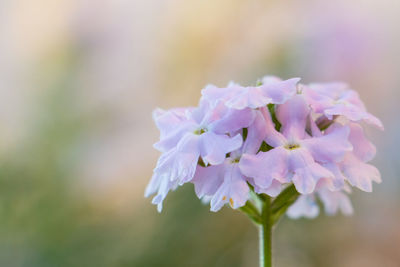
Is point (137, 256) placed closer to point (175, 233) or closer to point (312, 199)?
point (175, 233)

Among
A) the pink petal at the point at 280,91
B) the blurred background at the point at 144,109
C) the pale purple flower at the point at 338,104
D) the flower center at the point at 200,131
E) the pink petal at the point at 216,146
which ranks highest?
the pink petal at the point at 280,91

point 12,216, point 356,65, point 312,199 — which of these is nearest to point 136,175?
point 12,216

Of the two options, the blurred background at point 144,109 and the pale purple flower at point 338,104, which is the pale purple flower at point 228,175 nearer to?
the pale purple flower at point 338,104

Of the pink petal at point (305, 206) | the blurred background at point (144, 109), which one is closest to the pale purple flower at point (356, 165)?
the pink petal at point (305, 206)

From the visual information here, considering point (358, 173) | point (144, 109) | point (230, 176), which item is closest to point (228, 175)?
point (230, 176)

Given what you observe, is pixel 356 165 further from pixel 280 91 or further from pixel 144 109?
pixel 144 109

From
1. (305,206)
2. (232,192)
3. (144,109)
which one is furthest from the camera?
(144,109)

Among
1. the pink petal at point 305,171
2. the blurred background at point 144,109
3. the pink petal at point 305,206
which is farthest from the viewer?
the blurred background at point 144,109
